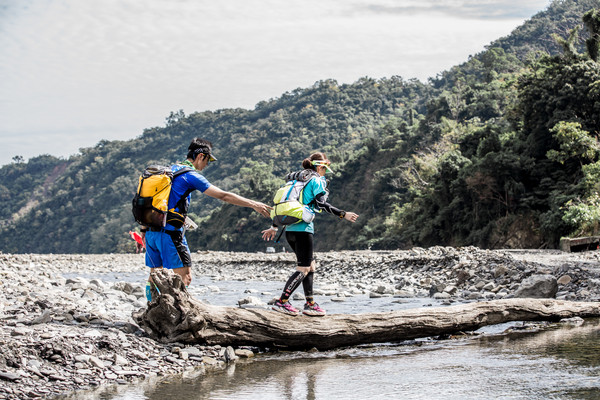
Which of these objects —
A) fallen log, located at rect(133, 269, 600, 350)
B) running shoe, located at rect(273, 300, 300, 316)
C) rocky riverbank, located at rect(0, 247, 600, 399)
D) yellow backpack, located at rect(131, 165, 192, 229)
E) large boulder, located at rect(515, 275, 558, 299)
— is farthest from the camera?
large boulder, located at rect(515, 275, 558, 299)

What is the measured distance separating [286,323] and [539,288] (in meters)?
5.06

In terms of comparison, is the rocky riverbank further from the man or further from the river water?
the man

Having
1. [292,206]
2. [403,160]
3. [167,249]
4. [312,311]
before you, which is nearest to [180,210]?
[167,249]

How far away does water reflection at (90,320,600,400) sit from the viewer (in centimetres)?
523

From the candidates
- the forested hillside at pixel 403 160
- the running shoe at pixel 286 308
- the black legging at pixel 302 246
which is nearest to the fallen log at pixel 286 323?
the running shoe at pixel 286 308

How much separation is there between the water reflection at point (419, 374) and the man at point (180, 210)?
1.25m

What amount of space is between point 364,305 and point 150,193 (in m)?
6.29

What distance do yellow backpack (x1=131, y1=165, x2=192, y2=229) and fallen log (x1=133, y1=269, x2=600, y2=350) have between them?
0.54 m

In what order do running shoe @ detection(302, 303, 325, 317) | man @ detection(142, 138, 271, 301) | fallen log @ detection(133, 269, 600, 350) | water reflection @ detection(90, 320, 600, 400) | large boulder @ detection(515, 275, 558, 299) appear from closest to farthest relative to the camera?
water reflection @ detection(90, 320, 600, 400) → man @ detection(142, 138, 271, 301) → fallen log @ detection(133, 269, 600, 350) → running shoe @ detection(302, 303, 325, 317) → large boulder @ detection(515, 275, 558, 299)

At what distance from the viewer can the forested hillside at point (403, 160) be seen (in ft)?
91.5

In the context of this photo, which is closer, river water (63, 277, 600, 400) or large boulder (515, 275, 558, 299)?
river water (63, 277, 600, 400)

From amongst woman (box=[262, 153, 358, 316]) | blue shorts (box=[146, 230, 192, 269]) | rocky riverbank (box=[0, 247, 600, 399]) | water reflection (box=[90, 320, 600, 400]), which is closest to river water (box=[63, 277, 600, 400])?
water reflection (box=[90, 320, 600, 400])

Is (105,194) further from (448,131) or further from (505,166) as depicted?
(505,166)

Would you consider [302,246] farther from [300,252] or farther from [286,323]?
[286,323]
